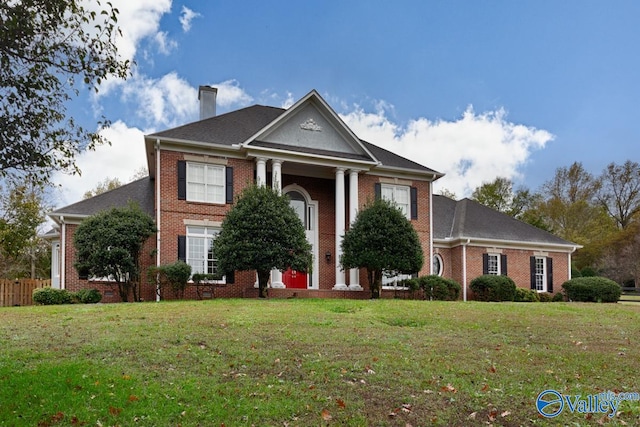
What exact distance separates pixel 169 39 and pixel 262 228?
275 inches

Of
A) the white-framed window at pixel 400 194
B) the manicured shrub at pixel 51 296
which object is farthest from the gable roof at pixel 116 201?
the white-framed window at pixel 400 194

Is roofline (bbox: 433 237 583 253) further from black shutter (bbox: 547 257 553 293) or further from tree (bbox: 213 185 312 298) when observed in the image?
tree (bbox: 213 185 312 298)

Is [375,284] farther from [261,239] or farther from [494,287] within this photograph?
[494,287]

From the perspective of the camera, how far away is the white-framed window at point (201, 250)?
72.5ft

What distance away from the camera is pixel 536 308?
17281 millimetres

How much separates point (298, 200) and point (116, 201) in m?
7.69

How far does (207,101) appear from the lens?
92.6 feet

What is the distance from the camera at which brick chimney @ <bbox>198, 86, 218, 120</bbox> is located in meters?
28.1

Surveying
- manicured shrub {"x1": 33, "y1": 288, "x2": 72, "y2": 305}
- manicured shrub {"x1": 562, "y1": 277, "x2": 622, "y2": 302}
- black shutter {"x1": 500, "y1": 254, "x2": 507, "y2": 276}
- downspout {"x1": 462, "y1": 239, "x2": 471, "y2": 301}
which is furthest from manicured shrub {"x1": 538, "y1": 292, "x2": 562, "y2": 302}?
manicured shrub {"x1": 33, "y1": 288, "x2": 72, "y2": 305}

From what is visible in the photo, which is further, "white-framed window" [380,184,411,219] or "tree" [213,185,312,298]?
"white-framed window" [380,184,411,219]

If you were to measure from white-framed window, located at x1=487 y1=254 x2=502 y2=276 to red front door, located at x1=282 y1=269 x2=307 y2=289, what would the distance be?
9619 mm

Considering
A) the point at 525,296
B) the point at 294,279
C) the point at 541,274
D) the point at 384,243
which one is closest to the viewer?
the point at 384,243

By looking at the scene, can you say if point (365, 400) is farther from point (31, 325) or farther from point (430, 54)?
point (430, 54)

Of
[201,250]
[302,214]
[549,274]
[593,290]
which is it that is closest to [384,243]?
[302,214]
